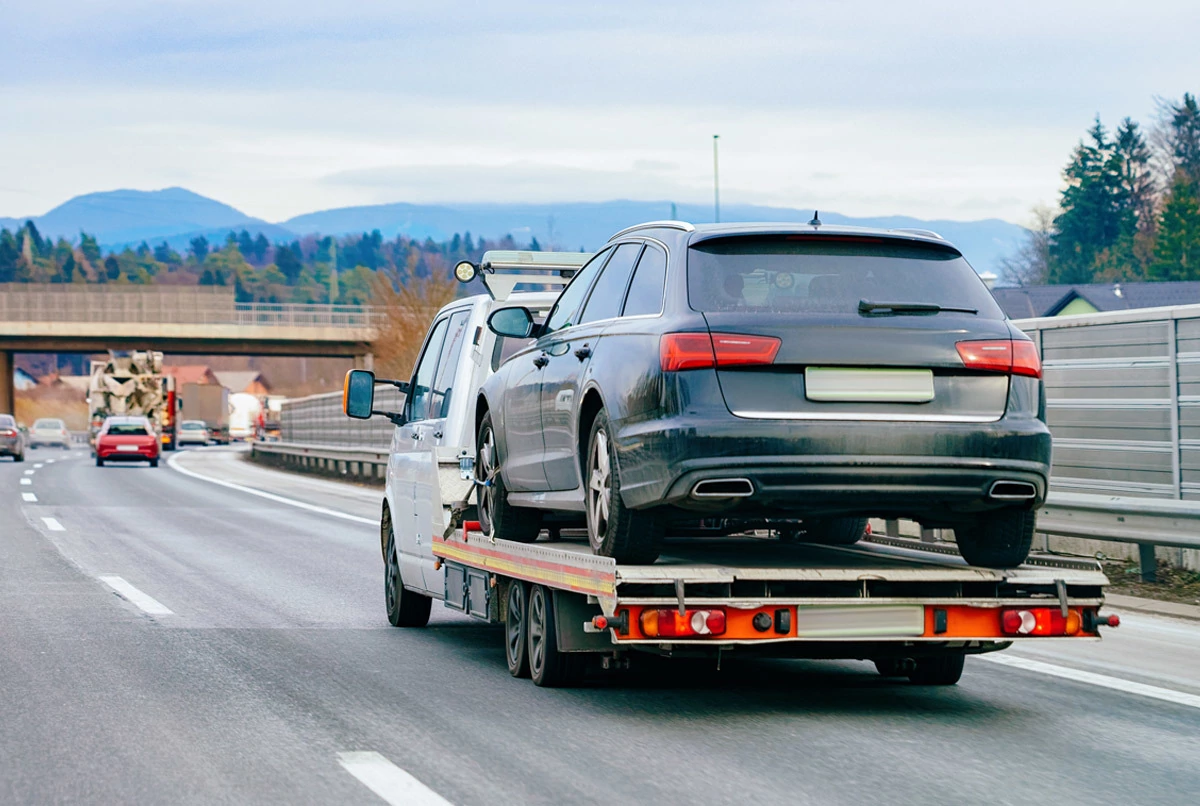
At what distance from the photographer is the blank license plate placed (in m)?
6.78

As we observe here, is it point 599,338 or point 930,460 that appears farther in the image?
point 599,338

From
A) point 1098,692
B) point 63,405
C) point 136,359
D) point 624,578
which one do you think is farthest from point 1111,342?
point 63,405

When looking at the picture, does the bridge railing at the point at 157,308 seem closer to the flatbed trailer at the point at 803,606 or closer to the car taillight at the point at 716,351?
the flatbed trailer at the point at 803,606

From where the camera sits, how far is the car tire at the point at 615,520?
7156 mm

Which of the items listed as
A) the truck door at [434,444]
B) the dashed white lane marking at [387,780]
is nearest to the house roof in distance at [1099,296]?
the truck door at [434,444]

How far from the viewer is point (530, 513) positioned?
29.5 feet

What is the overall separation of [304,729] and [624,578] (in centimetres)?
144

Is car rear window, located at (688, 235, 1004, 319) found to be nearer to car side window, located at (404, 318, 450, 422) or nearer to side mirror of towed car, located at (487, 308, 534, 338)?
side mirror of towed car, located at (487, 308, 534, 338)

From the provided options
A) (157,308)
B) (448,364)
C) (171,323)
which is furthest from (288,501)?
(157,308)

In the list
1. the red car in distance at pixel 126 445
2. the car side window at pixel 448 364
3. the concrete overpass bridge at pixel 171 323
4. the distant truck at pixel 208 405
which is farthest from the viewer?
the distant truck at pixel 208 405

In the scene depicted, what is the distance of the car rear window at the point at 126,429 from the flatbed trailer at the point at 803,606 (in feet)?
146

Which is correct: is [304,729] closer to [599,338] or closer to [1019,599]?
[599,338]

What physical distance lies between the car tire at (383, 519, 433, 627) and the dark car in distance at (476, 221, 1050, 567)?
11.0ft

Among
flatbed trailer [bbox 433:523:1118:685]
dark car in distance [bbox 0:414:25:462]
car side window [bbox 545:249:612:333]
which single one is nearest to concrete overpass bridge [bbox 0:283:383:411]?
dark car in distance [bbox 0:414:25:462]
